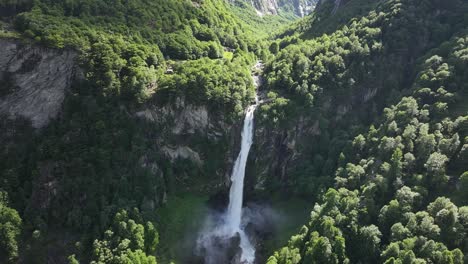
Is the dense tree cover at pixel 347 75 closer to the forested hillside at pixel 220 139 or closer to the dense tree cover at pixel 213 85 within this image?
the forested hillside at pixel 220 139

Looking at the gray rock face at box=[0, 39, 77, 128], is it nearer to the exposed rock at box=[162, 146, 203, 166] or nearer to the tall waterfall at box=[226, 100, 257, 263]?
the exposed rock at box=[162, 146, 203, 166]

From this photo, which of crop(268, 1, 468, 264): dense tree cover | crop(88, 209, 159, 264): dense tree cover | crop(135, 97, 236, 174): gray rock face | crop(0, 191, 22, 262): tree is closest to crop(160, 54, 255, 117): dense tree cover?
crop(135, 97, 236, 174): gray rock face

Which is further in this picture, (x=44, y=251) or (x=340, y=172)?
(x=340, y=172)

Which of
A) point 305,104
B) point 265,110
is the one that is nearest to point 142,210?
point 265,110

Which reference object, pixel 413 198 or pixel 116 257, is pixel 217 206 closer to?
pixel 116 257

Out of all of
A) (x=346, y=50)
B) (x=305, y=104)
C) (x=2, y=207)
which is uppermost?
(x=346, y=50)

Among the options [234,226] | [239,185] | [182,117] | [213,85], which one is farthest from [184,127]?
[234,226]
